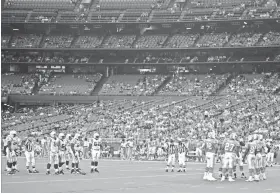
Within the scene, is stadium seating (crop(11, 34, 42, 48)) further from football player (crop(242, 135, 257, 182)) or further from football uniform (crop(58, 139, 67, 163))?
football player (crop(242, 135, 257, 182))

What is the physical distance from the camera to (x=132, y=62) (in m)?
73.4

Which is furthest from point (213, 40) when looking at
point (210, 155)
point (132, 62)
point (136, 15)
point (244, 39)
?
point (210, 155)

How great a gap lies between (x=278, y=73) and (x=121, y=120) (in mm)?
19567

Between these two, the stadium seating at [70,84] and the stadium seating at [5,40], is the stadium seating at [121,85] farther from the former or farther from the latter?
the stadium seating at [5,40]

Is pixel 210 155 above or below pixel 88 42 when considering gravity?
below

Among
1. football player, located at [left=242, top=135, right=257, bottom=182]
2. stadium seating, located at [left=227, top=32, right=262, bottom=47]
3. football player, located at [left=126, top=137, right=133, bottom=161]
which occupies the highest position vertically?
stadium seating, located at [left=227, top=32, right=262, bottom=47]

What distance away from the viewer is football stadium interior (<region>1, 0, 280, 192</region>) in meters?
59.0

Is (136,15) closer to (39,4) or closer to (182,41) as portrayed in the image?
(182,41)

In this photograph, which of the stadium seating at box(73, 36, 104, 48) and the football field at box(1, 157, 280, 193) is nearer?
the football field at box(1, 157, 280, 193)

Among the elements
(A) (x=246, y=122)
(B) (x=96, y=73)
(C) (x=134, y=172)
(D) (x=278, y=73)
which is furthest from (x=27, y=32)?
(C) (x=134, y=172)

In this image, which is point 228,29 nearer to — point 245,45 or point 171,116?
point 245,45

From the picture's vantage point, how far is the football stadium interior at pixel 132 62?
2323 inches

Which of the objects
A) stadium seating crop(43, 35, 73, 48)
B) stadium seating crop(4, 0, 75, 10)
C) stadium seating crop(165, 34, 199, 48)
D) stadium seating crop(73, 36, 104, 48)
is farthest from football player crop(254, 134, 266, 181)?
stadium seating crop(4, 0, 75, 10)

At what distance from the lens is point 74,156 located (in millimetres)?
28094
